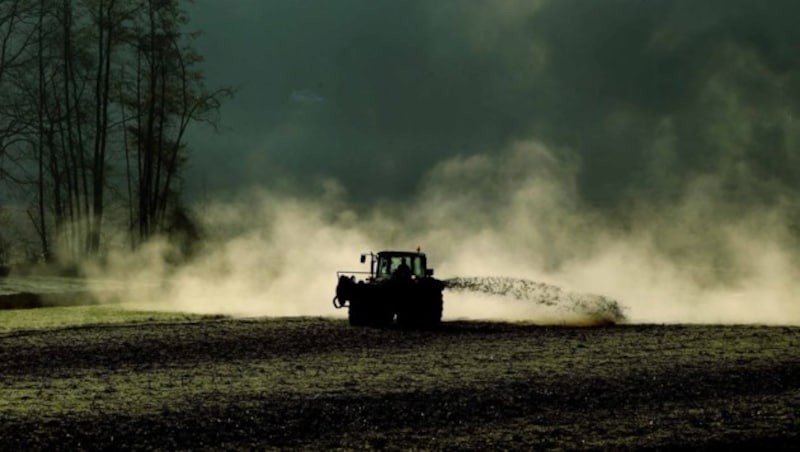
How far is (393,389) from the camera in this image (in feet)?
59.7

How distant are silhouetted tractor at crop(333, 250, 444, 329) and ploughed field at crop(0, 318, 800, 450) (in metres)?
1.64

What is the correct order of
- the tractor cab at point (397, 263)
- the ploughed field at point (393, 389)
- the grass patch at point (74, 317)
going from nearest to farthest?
the ploughed field at point (393, 389)
the tractor cab at point (397, 263)
the grass patch at point (74, 317)

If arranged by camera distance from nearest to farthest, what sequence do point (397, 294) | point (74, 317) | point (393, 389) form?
point (393, 389)
point (397, 294)
point (74, 317)

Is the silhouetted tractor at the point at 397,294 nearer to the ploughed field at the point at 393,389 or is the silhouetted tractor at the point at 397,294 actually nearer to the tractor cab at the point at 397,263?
the tractor cab at the point at 397,263

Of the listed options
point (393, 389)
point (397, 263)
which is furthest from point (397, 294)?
point (393, 389)

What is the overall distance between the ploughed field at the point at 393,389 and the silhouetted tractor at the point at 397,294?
1.64 meters

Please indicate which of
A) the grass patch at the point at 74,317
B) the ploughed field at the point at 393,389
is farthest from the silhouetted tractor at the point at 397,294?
the grass patch at the point at 74,317

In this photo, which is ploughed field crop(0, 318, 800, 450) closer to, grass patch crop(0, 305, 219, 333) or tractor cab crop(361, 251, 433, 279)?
tractor cab crop(361, 251, 433, 279)

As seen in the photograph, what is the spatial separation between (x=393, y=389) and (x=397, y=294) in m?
12.7

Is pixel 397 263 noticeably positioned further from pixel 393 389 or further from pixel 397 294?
pixel 393 389

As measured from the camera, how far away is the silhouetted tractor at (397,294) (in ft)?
101

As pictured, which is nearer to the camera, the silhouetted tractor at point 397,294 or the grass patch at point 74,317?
the silhouetted tractor at point 397,294

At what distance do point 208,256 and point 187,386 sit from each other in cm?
4073

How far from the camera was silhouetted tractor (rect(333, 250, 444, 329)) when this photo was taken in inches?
Answer: 1208
